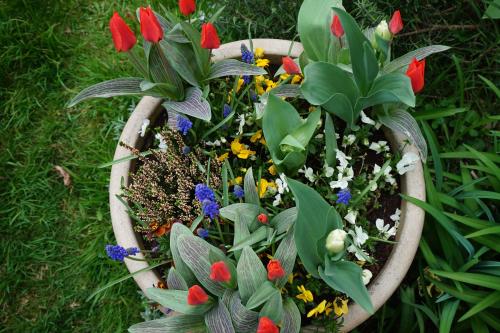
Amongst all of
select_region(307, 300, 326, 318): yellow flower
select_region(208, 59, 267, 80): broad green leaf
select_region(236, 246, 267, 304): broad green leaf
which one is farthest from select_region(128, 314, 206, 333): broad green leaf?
select_region(208, 59, 267, 80): broad green leaf

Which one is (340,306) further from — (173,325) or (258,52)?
(258,52)

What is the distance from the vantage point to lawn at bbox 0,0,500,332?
1.57 meters

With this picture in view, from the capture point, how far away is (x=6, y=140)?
6.87 feet

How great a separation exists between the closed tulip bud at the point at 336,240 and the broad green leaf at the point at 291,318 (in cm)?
18

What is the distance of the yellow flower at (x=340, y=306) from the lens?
A: 1236 mm

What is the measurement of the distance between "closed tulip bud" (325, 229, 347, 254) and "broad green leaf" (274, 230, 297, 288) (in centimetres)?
11

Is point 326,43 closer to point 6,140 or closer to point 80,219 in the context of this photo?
point 80,219

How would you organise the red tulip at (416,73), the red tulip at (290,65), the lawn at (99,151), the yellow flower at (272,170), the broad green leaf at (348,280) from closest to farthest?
the broad green leaf at (348,280) < the red tulip at (416,73) < the red tulip at (290,65) < the yellow flower at (272,170) < the lawn at (99,151)

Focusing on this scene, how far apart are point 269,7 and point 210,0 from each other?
1.26ft

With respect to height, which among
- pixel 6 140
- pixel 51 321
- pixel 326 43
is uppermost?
pixel 326 43

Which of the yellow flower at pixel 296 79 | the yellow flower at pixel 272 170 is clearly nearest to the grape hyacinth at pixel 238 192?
the yellow flower at pixel 272 170

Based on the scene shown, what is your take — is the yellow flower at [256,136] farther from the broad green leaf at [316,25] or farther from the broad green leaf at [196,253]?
the broad green leaf at [196,253]

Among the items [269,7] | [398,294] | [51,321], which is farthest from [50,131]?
[398,294]

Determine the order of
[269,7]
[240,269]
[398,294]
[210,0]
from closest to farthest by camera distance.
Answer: [240,269], [398,294], [269,7], [210,0]
